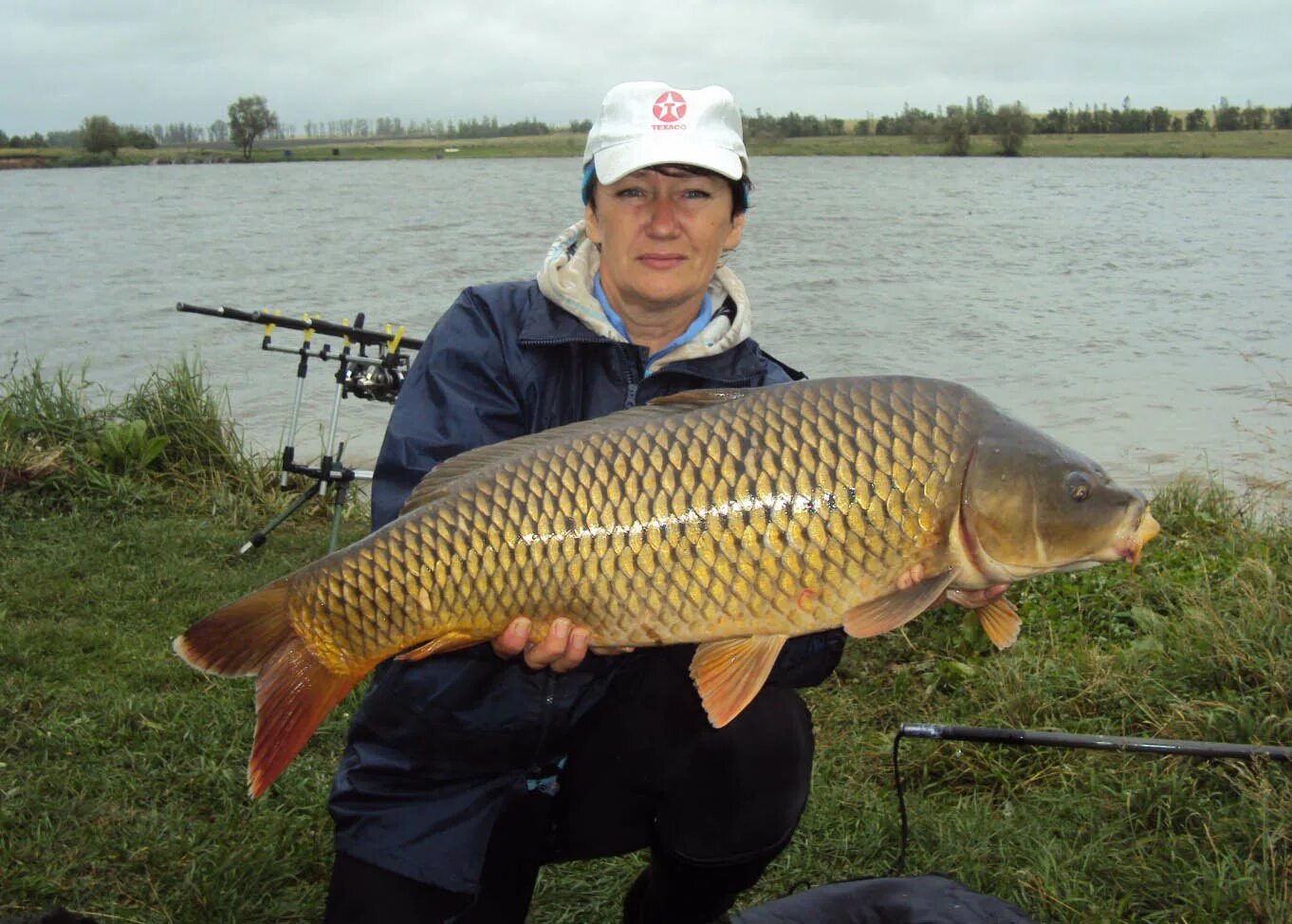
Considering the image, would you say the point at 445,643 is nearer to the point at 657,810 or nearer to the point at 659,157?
the point at 657,810

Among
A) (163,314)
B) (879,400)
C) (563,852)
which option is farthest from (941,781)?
(163,314)

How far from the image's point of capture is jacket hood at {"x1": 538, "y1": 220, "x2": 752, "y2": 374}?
1.90 metres

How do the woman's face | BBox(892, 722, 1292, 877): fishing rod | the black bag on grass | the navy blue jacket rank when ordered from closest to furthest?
the navy blue jacket → the black bag on grass → the woman's face → BBox(892, 722, 1292, 877): fishing rod

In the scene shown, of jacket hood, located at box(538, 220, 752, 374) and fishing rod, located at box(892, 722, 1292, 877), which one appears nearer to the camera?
jacket hood, located at box(538, 220, 752, 374)

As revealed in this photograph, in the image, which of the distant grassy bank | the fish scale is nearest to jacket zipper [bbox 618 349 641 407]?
the fish scale

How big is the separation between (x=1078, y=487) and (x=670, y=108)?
2.92ft

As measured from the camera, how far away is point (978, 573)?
1.61m

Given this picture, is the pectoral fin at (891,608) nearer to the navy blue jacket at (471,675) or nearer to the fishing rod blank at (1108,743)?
the navy blue jacket at (471,675)

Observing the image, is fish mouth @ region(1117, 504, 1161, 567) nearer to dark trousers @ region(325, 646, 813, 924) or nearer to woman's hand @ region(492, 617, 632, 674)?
dark trousers @ region(325, 646, 813, 924)

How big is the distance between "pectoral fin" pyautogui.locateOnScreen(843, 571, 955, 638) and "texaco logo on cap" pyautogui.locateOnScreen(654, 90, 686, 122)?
2.83 feet

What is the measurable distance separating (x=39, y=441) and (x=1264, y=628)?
4.29 m

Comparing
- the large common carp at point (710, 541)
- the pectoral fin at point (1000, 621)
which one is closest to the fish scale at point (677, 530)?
the large common carp at point (710, 541)

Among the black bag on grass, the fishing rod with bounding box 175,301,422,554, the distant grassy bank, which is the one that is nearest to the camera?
the black bag on grass

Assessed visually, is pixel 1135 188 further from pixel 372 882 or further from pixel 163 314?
pixel 372 882
